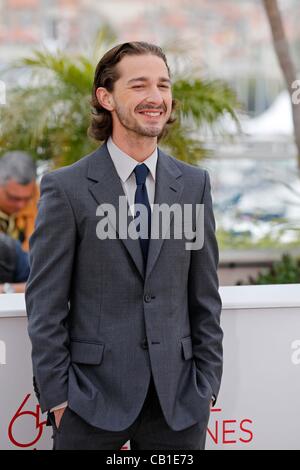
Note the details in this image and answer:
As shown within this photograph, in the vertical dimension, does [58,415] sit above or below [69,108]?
below

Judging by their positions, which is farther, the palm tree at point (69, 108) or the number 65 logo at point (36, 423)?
the palm tree at point (69, 108)

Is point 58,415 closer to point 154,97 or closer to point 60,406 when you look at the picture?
point 60,406

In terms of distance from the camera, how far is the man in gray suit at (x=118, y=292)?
1.86 metres

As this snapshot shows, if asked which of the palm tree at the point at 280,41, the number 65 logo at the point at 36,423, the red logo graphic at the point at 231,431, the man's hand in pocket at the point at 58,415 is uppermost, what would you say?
the palm tree at the point at 280,41

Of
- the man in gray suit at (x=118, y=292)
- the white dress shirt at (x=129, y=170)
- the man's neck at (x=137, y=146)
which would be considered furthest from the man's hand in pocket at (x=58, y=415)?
the man's neck at (x=137, y=146)

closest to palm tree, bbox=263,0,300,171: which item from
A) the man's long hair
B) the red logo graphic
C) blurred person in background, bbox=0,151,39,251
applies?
blurred person in background, bbox=0,151,39,251

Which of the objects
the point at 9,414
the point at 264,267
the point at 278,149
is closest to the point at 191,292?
the point at 9,414

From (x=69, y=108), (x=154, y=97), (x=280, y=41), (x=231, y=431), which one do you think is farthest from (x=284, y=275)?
(x=154, y=97)

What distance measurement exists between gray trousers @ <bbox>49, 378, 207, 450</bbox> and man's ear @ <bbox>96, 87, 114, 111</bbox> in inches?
31.2

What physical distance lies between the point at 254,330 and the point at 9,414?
35.7 inches

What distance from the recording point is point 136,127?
1.90 m

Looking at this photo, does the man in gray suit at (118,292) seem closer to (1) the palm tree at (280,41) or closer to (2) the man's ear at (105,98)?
(2) the man's ear at (105,98)

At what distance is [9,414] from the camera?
2346 millimetres

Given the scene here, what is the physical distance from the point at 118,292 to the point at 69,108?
11.0ft
